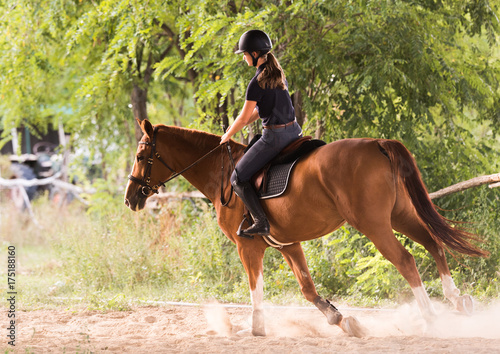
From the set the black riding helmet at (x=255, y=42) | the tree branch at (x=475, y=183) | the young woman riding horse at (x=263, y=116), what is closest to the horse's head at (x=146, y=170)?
the young woman riding horse at (x=263, y=116)

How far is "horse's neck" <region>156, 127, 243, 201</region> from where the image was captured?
19.7ft

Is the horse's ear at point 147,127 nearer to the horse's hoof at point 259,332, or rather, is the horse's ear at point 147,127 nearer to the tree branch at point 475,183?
the horse's hoof at point 259,332

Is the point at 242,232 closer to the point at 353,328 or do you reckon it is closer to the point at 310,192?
the point at 310,192

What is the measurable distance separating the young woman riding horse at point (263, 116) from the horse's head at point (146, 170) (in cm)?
89

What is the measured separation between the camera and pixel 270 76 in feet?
17.3

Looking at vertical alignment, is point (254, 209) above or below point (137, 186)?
below

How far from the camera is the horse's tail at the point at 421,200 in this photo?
495cm

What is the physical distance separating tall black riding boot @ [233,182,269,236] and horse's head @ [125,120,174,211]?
0.96m

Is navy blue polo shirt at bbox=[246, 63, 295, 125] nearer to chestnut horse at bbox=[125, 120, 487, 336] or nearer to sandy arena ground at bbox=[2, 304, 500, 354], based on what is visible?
chestnut horse at bbox=[125, 120, 487, 336]

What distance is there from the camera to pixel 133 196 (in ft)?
19.8

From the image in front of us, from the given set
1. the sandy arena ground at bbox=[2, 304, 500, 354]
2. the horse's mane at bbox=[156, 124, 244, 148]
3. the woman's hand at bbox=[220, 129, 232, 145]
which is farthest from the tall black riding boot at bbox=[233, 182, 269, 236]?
the sandy arena ground at bbox=[2, 304, 500, 354]

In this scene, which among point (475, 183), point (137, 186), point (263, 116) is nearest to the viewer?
point (263, 116)

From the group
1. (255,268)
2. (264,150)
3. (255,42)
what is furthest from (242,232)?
(255,42)

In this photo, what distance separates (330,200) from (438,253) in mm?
1067
